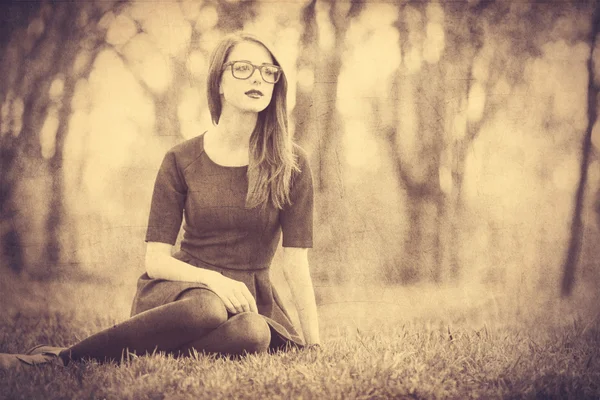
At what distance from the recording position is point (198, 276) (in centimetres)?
282

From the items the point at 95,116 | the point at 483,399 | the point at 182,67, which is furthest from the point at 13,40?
the point at 483,399

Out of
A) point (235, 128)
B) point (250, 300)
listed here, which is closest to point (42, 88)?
point (235, 128)

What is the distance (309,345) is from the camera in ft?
9.66

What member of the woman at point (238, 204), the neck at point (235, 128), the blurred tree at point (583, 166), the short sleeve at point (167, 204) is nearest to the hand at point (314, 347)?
the woman at point (238, 204)

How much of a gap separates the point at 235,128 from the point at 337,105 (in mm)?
877

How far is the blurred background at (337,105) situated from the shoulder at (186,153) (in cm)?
61

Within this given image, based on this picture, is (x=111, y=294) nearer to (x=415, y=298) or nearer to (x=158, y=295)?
(x=158, y=295)

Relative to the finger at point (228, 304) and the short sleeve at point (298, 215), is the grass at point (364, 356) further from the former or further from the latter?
the short sleeve at point (298, 215)

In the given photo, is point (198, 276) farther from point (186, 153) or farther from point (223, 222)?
point (186, 153)

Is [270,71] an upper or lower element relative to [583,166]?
upper

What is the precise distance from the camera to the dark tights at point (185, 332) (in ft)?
8.75

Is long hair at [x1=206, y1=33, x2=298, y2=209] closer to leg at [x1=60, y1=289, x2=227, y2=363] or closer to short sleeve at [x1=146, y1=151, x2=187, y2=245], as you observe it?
short sleeve at [x1=146, y1=151, x2=187, y2=245]

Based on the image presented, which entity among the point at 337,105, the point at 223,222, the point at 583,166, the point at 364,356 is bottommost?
the point at 364,356

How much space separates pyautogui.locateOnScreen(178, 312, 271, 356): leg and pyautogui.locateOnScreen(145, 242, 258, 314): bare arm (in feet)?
0.21
